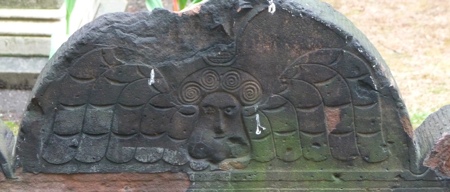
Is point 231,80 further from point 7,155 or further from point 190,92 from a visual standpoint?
point 7,155

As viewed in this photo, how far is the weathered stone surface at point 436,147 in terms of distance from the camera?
2.52m

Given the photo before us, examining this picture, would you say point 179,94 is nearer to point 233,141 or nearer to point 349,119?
point 233,141

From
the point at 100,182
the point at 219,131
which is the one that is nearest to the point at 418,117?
the point at 219,131

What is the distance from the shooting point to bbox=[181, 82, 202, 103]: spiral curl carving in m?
2.46

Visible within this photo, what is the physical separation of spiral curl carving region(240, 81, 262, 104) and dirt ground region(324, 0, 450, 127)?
2354mm

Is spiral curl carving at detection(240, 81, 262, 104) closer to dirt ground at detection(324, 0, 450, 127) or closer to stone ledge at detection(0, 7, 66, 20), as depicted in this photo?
dirt ground at detection(324, 0, 450, 127)

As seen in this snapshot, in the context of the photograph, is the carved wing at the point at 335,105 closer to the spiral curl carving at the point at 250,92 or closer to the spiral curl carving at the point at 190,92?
the spiral curl carving at the point at 250,92

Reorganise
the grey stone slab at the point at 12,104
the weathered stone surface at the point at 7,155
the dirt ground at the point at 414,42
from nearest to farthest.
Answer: the weathered stone surface at the point at 7,155 < the grey stone slab at the point at 12,104 < the dirt ground at the point at 414,42

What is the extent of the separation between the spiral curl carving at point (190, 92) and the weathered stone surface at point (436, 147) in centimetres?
70

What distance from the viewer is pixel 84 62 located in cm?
244

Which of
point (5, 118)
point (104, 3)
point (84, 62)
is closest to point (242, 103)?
point (84, 62)

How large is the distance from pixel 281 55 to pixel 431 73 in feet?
11.4

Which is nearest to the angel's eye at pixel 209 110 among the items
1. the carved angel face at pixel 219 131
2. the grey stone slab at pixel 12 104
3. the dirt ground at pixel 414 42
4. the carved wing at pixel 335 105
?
the carved angel face at pixel 219 131

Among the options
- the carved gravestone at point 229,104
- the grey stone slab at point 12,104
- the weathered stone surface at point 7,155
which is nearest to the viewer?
the carved gravestone at point 229,104
